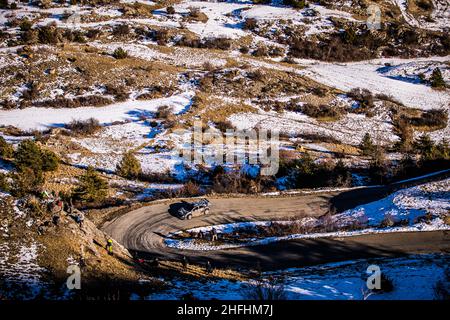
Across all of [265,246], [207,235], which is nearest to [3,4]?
[207,235]

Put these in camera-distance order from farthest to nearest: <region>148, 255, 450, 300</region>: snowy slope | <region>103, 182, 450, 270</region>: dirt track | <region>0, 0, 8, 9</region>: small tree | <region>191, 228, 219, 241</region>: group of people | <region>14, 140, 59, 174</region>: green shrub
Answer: <region>0, 0, 8, 9</region>: small tree → <region>14, 140, 59, 174</region>: green shrub → <region>191, 228, 219, 241</region>: group of people → <region>103, 182, 450, 270</region>: dirt track → <region>148, 255, 450, 300</region>: snowy slope

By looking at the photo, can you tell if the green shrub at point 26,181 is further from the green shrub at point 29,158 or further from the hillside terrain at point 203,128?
the green shrub at point 29,158

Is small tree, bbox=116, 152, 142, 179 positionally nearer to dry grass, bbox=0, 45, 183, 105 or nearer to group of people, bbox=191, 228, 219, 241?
group of people, bbox=191, 228, 219, 241

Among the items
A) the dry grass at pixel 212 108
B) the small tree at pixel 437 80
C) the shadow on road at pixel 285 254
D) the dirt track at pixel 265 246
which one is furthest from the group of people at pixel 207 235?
the small tree at pixel 437 80

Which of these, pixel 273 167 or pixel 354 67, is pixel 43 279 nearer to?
pixel 273 167

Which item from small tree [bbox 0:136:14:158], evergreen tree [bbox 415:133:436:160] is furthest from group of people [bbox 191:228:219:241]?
evergreen tree [bbox 415:133:436:160]
